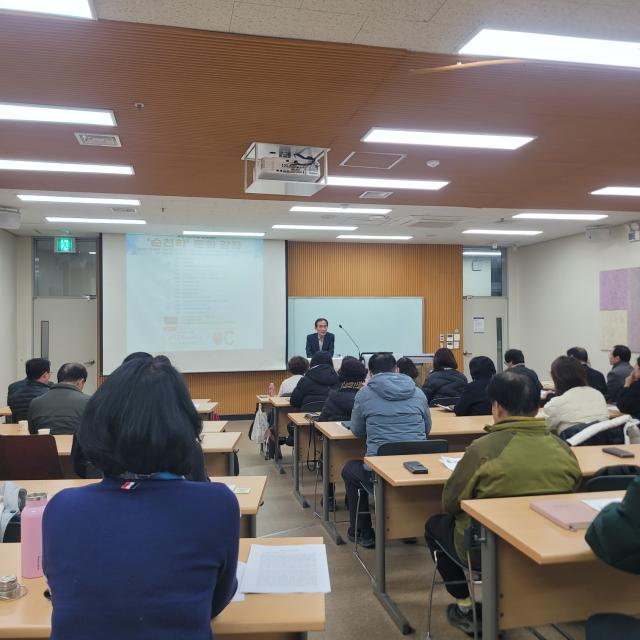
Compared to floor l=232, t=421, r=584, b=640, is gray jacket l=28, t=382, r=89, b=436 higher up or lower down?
higher up

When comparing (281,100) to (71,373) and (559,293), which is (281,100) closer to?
(71,373)

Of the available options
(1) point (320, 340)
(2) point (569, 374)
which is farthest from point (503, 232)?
(2) point (569, 374)

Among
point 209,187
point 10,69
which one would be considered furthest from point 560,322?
point 10,69

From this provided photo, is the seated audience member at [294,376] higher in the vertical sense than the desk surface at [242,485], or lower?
higher

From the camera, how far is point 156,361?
51.9 inches

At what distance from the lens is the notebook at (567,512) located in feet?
6.26

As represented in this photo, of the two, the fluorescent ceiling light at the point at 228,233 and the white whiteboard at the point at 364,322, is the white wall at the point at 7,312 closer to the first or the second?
the fluorescent ceiling light at the point at 228,233

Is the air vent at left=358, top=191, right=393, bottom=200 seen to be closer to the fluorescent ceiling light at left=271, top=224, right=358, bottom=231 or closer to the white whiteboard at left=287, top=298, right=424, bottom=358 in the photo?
the fluorescent ceiling light at left=271, top=224, right=358, bottom=231

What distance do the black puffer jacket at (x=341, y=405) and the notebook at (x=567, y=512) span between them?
7.94 feet

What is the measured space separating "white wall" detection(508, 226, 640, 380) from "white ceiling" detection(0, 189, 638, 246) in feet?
1.27

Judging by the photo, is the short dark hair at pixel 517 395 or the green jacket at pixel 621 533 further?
the short dark hair at pixel 517 395

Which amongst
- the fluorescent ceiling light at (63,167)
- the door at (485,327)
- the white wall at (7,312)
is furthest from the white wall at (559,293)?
the white wall at (7,312)

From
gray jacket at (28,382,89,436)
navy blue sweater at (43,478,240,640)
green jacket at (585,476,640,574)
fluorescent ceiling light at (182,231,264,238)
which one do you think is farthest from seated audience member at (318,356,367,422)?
fluorescent ceiling light at (182,231,264,238)

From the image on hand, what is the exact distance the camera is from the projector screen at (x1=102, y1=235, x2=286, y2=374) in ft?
27.3
